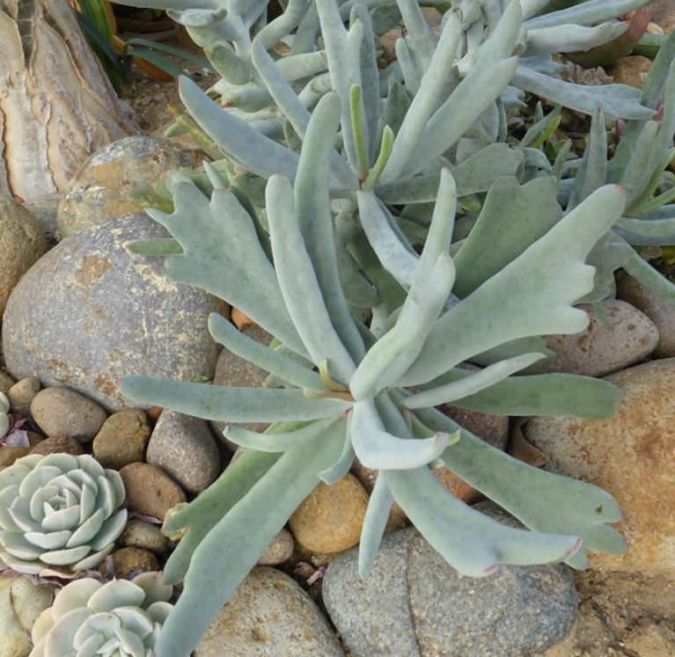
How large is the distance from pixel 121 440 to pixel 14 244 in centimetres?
45

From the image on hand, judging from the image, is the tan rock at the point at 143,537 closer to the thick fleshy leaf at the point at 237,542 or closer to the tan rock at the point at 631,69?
the thick fleshy leaf at the point at 237,542

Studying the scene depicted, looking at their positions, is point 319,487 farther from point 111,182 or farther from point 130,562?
point 111,182

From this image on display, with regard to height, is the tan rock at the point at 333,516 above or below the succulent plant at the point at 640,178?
below

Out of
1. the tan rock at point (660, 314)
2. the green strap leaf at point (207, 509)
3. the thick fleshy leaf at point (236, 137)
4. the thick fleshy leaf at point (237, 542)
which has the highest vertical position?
the thick fleshy leaf at point (236, 137)

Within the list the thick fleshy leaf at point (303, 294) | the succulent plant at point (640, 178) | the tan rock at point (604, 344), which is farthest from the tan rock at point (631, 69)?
the thick fleshy leaf at point (303, 294)

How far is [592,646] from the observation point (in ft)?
3.13

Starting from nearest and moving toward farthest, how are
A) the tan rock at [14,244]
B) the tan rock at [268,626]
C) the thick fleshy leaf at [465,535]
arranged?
the thick fleshy leaf at [465,535] < the tan rock at [268,626] < the tan rock at [14,244]

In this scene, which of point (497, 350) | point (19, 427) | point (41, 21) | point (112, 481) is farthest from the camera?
point (41, 21)

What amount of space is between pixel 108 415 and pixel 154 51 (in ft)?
3.75

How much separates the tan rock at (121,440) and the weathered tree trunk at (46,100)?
0.62 m

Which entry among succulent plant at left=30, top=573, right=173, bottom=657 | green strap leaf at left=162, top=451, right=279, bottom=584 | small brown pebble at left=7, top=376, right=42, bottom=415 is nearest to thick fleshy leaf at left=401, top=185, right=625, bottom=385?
green strap leaf at left=162, top=451, right=279, bottom=584

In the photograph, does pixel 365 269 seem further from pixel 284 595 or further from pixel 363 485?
pixel 284 595

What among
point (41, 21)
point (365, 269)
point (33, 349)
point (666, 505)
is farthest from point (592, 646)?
point (41, 21)

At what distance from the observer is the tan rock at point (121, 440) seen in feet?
3.63
